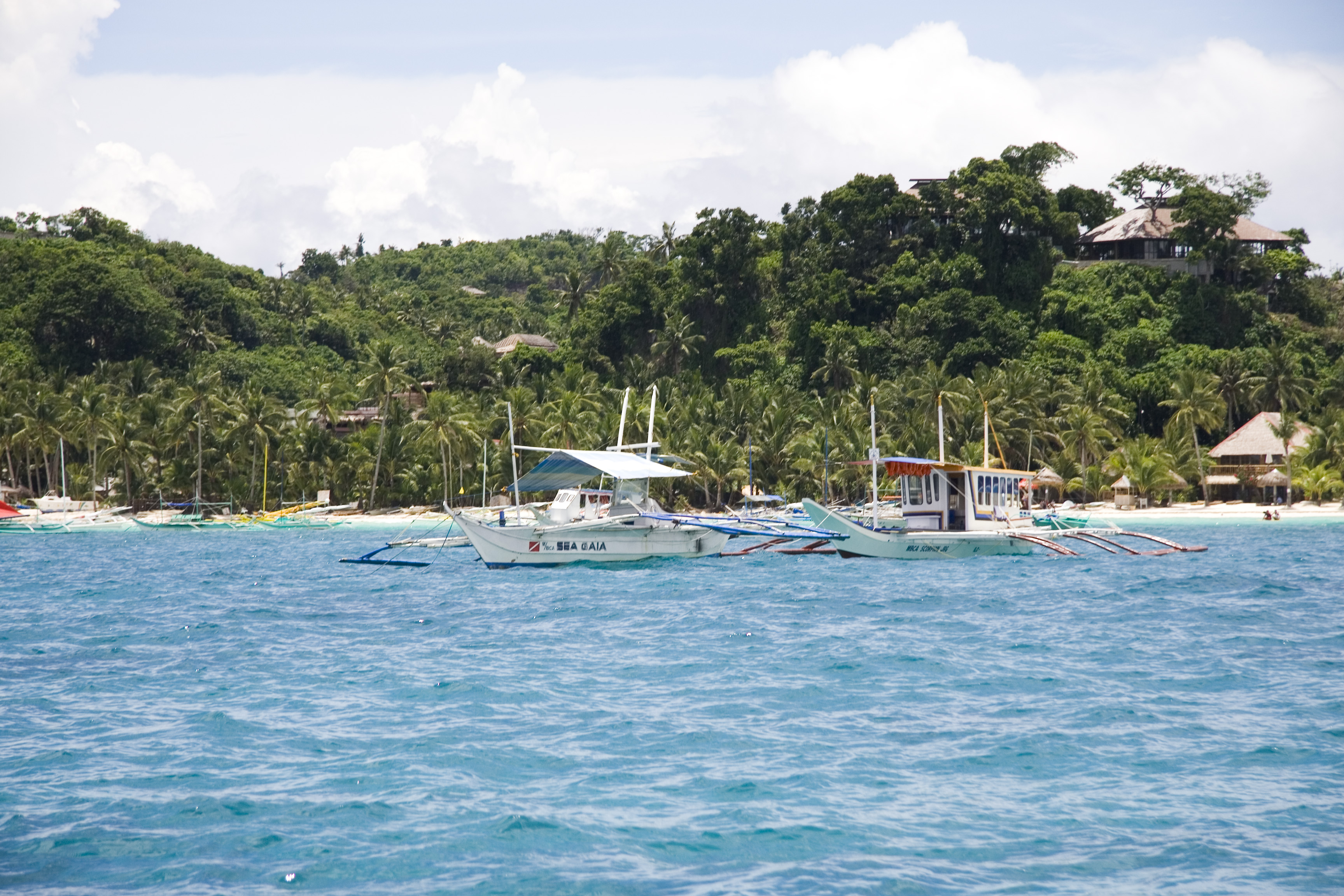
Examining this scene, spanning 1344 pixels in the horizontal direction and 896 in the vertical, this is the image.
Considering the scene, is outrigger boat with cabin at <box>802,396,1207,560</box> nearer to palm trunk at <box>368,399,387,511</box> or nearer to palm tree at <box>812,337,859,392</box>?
palm tree at <box>812,337,859,392</box>

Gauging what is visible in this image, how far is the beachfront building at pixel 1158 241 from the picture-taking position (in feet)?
266

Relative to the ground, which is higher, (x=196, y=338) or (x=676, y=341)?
(x=196, y=338)

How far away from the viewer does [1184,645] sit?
70.5ft

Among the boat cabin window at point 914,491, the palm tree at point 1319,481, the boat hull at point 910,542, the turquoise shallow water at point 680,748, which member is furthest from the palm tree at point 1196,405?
the turquoise shallow water at point 680,748

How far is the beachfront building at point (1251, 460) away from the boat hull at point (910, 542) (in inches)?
1307

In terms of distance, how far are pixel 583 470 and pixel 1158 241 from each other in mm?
57704

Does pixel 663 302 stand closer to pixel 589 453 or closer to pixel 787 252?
pixel 787 252

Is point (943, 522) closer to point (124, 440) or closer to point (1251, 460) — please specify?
point (1251, 460)

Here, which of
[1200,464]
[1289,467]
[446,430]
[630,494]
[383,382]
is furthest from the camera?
[383,382]

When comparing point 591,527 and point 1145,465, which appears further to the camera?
point 1145,465

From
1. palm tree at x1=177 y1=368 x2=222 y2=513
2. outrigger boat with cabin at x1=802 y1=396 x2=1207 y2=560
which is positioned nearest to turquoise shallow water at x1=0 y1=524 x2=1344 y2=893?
outrigger boat with cabin at x1=802 y1=396 x2=1207 y2=560

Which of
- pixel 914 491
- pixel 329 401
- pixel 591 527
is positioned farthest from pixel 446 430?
pixel 914 491

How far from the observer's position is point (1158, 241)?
269 feet

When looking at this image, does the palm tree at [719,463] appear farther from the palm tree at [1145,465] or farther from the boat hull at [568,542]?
the boat hull at [568,542]
